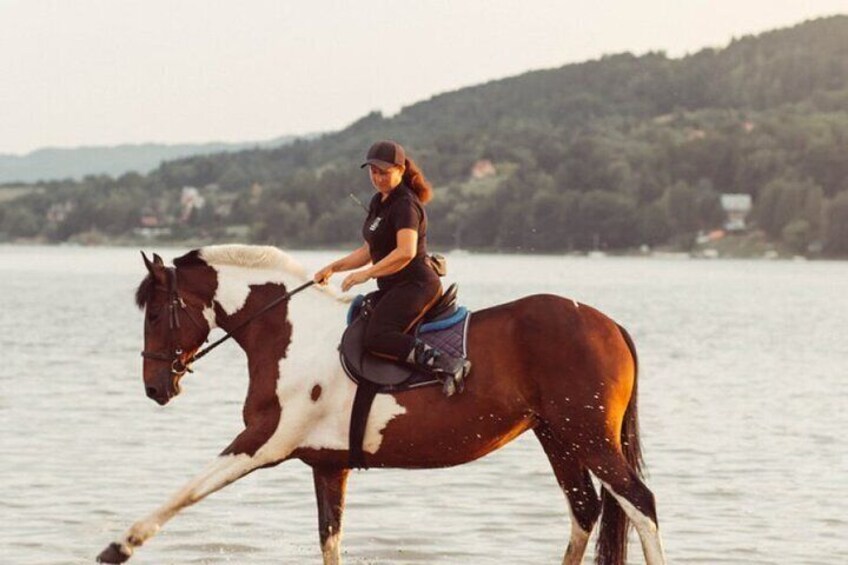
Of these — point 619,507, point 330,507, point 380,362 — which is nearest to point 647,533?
point 619,507

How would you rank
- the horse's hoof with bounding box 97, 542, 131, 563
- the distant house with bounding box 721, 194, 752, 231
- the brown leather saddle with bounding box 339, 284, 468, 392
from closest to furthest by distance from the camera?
1. the horse's hoof with bounding box 97, 542, 131, 563
2. the brown leather saddle with bounding box 339, 284, 468, 392
3. the distant house with bounding box 721, 194, 752, 231

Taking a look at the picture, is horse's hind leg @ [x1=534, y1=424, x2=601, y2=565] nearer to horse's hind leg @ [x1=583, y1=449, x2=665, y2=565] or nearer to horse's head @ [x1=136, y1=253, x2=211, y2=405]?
horse's hind leg @ [x1=583, y1=449, x2=665, y2=565]

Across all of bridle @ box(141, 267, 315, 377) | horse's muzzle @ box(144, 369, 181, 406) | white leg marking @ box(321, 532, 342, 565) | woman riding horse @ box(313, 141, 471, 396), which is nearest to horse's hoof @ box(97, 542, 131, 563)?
horse's muzzle @ box(144, 369, 181, 406)

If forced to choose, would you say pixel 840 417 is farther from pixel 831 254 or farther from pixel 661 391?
pixel 831 254

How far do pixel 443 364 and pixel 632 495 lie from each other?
1.36m

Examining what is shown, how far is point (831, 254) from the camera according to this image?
164m

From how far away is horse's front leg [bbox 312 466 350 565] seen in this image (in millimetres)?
9805

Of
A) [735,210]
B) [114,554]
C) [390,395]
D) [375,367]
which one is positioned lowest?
[735,210]

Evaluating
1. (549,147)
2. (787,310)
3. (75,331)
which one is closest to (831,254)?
(549,147)

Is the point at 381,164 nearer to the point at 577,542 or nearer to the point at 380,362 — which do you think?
the point at 380,362

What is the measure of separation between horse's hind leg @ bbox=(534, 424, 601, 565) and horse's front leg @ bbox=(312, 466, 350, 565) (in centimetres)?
132

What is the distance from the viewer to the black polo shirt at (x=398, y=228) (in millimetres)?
9336

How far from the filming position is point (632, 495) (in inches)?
360

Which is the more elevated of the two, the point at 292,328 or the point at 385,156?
the point at 385,156
